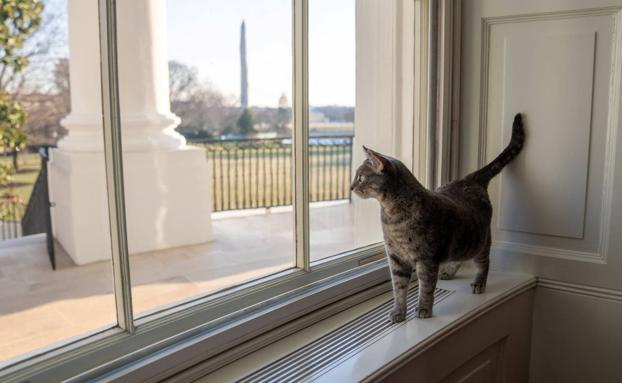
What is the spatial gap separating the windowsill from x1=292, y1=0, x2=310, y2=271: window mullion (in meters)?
0.25

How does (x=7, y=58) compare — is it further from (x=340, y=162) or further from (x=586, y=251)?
(x=340, y=162)

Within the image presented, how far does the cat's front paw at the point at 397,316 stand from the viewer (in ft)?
4.71

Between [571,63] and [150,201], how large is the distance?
2.33 meters

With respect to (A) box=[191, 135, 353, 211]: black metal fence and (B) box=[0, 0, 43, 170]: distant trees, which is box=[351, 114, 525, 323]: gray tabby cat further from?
(A) box=[191, 135, 353, 211]: black metal fence

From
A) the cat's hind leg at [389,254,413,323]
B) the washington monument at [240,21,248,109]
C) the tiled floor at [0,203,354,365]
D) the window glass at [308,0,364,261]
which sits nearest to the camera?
the cat's hind leg at [389,254,413,323]

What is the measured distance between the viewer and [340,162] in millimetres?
5590

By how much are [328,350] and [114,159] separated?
70cm

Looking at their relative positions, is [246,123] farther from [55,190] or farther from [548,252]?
[548,252]

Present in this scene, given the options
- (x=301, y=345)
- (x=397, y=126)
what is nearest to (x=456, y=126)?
(x=397, y=126)

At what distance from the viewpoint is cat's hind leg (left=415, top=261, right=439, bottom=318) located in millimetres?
1376

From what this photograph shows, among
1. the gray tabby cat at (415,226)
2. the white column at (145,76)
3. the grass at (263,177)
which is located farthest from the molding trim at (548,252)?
the grass at (263,177)

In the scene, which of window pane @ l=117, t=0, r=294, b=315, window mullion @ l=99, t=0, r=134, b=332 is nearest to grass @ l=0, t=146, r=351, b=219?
window pane @ l=117, t=0, r=294, b=315

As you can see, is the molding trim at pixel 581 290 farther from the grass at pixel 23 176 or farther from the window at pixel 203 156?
the grass at pixel 23 176

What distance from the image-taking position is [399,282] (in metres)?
1.44
